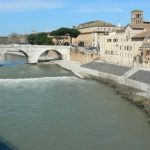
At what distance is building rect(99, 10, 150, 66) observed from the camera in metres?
29.9

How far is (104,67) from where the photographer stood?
104ft

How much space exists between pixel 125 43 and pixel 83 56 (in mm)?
9866

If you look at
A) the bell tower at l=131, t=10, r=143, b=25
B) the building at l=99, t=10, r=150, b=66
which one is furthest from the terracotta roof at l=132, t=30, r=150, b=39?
the bell tower at l=131, t=10, r=143, b=25

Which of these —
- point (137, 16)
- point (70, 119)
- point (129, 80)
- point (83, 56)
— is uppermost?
point (137, 16)

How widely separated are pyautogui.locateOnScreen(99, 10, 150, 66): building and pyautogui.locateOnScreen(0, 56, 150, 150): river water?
535 centimetres

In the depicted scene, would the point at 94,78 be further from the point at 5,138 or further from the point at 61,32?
the point at 61,32

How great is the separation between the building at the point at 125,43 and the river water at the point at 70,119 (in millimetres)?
5352

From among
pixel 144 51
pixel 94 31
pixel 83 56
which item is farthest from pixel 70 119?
pixel 94 31

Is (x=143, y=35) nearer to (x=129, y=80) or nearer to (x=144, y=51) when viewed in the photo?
(x=144, y=51)

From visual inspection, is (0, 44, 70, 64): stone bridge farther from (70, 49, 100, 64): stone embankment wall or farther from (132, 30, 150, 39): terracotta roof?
(132, 30, 150, 39): terracotta roof

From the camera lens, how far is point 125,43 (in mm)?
31891

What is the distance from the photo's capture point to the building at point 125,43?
2989cm

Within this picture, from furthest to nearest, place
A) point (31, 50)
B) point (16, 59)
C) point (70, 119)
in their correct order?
point (16, 59)
point (31, 50)
point (70, 119)

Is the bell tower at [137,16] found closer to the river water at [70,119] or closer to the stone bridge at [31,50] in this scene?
the stone bridge at [31,50]
